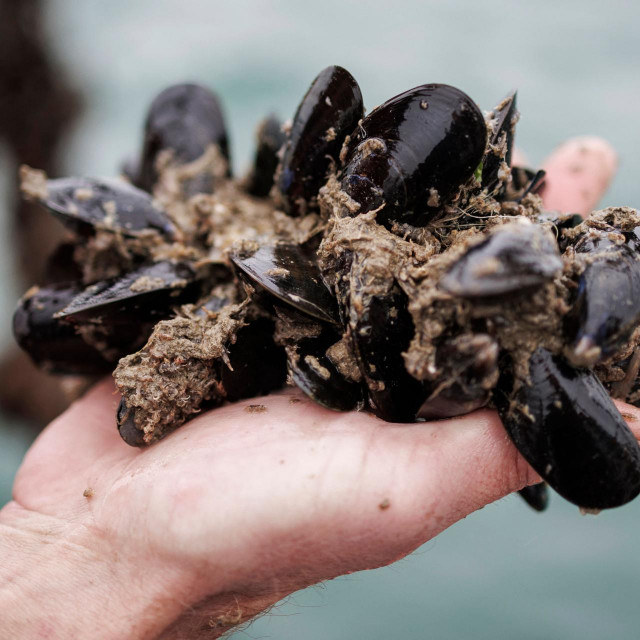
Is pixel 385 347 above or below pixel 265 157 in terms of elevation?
below

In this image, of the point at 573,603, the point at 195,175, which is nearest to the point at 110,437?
the point at 195,175

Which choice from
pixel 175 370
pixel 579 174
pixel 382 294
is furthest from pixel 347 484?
pixel 579 174

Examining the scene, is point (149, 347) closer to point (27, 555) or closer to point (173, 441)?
point (173, 441)

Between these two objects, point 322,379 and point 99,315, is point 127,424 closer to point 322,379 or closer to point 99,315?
point 99,315

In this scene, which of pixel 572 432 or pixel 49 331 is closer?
pixel 572 432

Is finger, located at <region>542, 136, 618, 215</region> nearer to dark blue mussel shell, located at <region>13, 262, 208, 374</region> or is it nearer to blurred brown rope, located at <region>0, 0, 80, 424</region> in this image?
dark blue mussel shell, located at <region>13, 262, 208, 374</region>

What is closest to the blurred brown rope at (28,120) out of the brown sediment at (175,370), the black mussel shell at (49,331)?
the black mussel shell at (49,331)

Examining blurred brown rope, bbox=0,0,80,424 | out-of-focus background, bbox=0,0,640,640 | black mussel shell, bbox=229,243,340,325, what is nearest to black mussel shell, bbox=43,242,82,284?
black mussel shell, bbox=229,243,340,325

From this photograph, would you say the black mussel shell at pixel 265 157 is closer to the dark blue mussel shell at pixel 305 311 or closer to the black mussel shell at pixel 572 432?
the dark blue mussel shell at pixel 305 311
